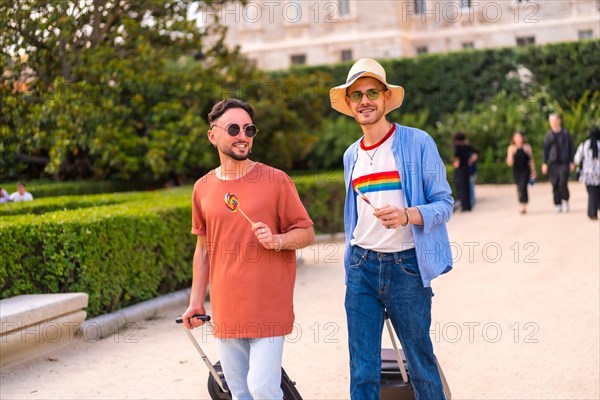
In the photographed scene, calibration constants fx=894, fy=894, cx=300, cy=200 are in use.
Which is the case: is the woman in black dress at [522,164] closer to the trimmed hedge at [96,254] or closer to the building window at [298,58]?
the trimmed hedge at [96,254]

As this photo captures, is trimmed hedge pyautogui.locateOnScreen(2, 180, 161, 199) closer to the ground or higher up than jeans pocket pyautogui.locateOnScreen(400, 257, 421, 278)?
closer to the ground

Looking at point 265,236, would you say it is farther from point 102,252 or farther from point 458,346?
point 102,252

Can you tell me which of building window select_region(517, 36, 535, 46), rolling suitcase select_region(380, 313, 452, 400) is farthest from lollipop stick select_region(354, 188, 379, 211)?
building window select_region(517, 36, 535, 46)

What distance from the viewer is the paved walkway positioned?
6.03m

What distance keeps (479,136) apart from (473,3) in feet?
75.9

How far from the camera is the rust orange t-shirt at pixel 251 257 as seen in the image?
157 inches

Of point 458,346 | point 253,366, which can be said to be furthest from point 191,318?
point 458,346

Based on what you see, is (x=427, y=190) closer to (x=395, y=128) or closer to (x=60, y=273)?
(x=395, y=128)

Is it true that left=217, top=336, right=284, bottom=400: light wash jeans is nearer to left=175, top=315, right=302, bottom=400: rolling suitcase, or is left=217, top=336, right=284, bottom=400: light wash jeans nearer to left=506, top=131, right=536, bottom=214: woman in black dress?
→ left=175, top=315, right=302, bottom=400: rolling suitcase

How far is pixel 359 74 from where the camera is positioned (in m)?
4.34

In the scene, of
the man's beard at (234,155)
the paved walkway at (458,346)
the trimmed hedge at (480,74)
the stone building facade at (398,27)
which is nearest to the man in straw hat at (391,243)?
the man's beard at (234,155)

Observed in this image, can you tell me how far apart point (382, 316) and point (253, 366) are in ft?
2.40

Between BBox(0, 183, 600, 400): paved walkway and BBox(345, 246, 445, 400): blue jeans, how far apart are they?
4.95 ft

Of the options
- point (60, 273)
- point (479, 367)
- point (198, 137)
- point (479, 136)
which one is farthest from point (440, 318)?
point (479, 136)
